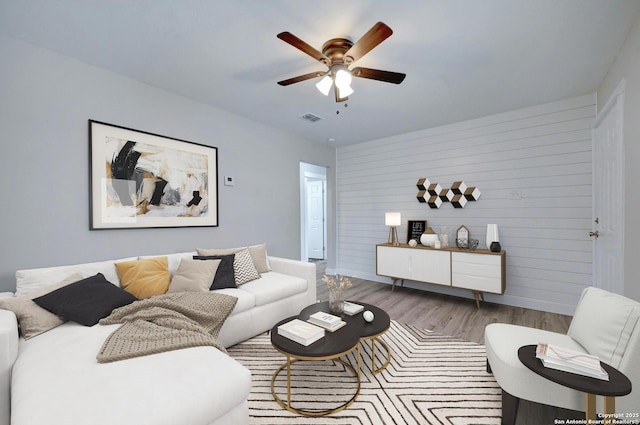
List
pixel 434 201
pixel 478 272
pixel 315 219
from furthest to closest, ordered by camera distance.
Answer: pixel 315 219
pixel 434 201
pixel 478 272

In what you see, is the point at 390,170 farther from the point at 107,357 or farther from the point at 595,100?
the point at 107,357

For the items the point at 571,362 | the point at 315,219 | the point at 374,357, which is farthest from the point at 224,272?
the point at 315,219

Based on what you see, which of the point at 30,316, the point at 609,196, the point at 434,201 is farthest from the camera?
the point at 434,201

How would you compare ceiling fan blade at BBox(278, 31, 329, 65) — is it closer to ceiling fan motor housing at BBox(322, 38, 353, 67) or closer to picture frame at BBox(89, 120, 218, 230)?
ceiling fan motor housing at BBox(322, 38, 353, 67)

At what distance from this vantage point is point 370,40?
1.73 meters

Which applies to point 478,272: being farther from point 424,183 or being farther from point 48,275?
point 48,275

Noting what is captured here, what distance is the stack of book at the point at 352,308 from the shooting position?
7.37 feet

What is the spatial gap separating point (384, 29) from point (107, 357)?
2.34 metres

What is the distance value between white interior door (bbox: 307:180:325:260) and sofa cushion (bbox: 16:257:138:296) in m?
5.13

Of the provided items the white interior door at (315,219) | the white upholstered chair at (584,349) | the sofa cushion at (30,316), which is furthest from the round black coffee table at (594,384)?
the white interior door at (315,219)

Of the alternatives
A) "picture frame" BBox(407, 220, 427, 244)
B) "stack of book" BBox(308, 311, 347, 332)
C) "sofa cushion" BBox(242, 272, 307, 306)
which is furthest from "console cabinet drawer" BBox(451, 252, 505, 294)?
"stack of book" BBox(308, 311, 347, 332)

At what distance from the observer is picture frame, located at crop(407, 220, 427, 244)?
4293 millimetres

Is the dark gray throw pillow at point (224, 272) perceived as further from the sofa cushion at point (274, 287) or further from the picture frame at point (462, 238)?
the picture frame at point (462, 238)

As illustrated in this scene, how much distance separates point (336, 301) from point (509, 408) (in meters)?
1.23
